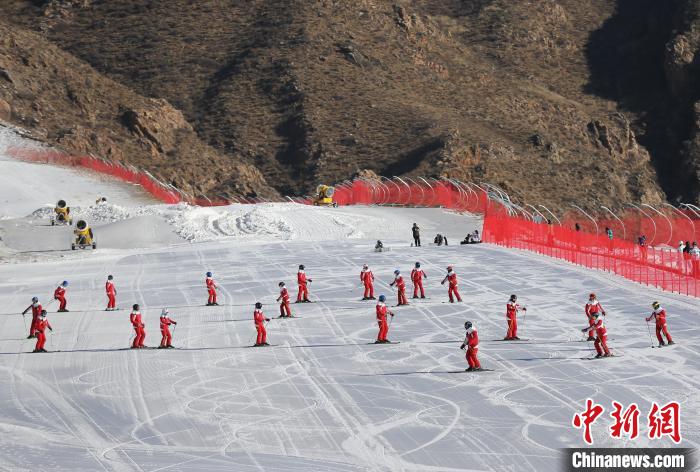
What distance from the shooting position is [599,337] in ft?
86.3

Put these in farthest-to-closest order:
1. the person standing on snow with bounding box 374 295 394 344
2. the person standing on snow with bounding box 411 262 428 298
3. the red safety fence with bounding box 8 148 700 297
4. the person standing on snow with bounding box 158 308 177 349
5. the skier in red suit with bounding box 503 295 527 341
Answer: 1. the red safety fence with bounding box 8 148 700 297
2. the person standing on snow with bounding box 411 262 428 298
3. the person standing on snow with bounding box 158 308 177 349
4. the skier in red suit with bounding box 503 295 527 341
5. the person standing on snow with bounding box 374 295 394 344

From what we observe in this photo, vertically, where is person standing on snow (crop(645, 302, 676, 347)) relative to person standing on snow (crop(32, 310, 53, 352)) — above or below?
above

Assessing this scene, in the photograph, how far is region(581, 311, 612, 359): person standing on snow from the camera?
85.4 feet

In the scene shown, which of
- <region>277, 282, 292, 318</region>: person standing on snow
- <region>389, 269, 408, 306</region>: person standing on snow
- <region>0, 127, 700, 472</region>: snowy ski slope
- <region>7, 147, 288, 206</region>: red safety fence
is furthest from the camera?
<region>7, 147, 288, 206</region>: red safety fence

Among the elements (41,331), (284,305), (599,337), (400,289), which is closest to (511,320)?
(599,337)

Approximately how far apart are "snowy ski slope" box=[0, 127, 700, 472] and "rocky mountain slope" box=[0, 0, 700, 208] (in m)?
38.4

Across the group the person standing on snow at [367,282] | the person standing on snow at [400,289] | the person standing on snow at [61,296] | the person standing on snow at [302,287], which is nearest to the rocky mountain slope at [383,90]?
the person standing on snow at [367,282]

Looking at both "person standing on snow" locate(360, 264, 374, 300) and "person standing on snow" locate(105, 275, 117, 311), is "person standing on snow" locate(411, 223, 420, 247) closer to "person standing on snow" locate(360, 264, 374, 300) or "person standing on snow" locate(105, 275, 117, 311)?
"person standing on snow" locate(360, 264, 374, 300)

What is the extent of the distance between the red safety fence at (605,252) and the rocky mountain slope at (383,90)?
95.0 feet

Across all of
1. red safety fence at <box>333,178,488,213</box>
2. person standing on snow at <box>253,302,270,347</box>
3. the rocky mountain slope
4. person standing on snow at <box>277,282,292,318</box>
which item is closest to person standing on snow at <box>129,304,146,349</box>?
person standing on snow at <box>253,302,270,347</box>

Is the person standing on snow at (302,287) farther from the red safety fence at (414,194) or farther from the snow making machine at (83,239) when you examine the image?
the red safety fence at (414,194)

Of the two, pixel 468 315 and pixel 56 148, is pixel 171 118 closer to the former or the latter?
pixel 56 148

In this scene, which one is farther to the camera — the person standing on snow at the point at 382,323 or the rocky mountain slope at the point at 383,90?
the rocky mountain slope at the point at 383,90

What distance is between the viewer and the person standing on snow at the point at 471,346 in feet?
80.5
